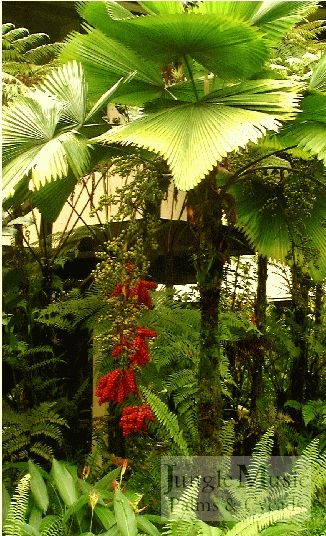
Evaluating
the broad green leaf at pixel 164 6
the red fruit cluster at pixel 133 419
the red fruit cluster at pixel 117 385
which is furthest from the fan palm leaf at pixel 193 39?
the red fruit cluster at pixel 133 419

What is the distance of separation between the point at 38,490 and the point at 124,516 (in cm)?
35

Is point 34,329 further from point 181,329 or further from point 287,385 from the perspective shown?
point 287,385

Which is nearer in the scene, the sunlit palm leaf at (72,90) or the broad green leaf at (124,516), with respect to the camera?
the broad green leaf at (124,516)

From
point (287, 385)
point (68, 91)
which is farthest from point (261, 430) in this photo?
point (68, 91)

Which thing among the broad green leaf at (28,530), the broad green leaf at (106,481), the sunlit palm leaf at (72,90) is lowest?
the broad green leaf at (28,530)

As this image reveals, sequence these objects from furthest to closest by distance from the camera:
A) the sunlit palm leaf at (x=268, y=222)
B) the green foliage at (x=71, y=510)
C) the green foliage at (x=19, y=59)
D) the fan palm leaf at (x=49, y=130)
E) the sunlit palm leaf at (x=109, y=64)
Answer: the green foliage at (x=19, y=59), the sunlit palm leaf at (x=268, y=222), the sunlit palm leaf at (x=109, y=64), the green foliage at (x=71, y=510), the fan palm leaf at (x=49, y=130)

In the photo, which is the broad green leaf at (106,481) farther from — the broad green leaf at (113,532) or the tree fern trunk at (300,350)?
the tree fern trunk at (300,350)

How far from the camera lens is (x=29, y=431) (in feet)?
7.95

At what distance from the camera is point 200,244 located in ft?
6.02

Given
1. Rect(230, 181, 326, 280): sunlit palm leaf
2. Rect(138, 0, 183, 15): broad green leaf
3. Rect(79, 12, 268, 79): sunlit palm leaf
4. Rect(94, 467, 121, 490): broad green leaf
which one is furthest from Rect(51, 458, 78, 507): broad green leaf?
Rect(138, 0, 183, 15): broad green leaf

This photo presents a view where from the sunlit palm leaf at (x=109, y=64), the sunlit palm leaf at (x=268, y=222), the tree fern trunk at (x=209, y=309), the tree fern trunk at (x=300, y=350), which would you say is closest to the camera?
the sunlit palm leaf at (x=109, y=64)

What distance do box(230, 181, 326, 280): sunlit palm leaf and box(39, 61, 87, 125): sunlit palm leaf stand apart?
82 centimetres

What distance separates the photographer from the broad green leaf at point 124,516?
1528 millimetres

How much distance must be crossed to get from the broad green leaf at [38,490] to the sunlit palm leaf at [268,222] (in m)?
1.23
